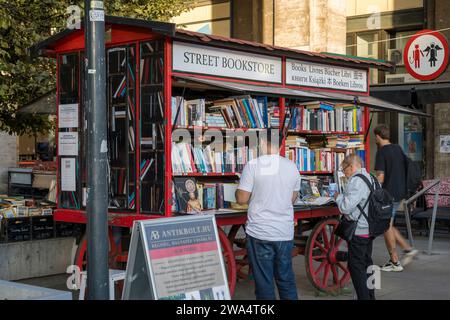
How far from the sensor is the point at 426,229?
45.4 feet

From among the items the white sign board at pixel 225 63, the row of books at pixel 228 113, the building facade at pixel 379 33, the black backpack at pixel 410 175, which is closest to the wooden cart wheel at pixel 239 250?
the row of books at pixel 228 113

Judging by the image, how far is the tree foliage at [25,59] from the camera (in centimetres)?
980

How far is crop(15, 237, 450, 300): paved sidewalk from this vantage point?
8234 millimetres

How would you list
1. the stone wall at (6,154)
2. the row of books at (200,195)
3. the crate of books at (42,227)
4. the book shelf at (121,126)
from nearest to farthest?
the row of books at (200,195) → the book shelf at (121,126) → the crate of books at (42,227) → the stone wall at (6,154)

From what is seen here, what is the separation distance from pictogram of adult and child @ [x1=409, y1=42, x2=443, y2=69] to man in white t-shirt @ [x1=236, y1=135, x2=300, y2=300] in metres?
9.02

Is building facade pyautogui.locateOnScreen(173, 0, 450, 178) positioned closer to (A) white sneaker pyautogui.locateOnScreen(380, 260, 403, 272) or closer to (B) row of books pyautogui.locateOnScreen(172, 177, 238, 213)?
(A) white sneaker pyautogui.locateOnScreen(380, 260, 403, 272)

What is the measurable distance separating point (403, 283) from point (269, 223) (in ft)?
11.1

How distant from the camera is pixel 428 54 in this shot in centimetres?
1445

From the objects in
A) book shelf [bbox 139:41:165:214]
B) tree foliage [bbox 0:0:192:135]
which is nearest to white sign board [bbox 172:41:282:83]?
book shelf [bbox 139:41:165:214]

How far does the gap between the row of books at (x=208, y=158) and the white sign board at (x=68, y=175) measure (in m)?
1.25

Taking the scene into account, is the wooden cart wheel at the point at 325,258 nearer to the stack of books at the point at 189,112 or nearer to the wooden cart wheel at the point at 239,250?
the wooden cart wheel at the point at 239,250
